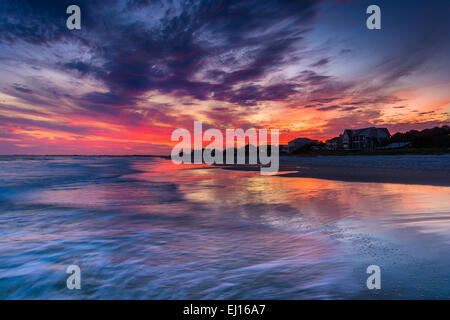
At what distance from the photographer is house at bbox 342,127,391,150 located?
221ft

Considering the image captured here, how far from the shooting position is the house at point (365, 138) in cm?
6738

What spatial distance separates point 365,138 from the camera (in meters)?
68.9

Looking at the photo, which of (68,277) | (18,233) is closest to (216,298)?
(68,277)

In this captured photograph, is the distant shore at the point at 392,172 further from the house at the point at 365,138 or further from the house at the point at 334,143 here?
the house at the point at 334,143

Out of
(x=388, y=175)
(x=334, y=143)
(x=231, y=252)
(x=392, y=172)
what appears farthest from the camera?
(x=334, y=143)

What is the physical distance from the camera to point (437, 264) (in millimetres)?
3072

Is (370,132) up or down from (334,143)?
up

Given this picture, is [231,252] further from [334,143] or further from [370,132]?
[334,143]

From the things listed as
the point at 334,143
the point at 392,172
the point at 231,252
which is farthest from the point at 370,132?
the point at 231,252

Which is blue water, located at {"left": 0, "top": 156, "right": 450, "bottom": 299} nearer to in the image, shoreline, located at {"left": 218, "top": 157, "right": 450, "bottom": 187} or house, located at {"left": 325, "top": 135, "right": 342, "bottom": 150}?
shoreline, located at {"left": 218, "top": 157, "right": 450, "bottom": 187}

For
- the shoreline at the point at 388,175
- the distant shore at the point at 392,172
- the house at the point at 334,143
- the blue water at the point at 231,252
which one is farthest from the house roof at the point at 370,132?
the blue water at the point at 231,252

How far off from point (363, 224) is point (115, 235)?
5.34m

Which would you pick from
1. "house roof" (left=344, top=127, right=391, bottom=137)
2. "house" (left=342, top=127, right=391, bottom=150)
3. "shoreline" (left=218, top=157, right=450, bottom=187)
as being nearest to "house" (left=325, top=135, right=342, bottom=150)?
"house" (left=342, top=127, right=391, bottom=150)
